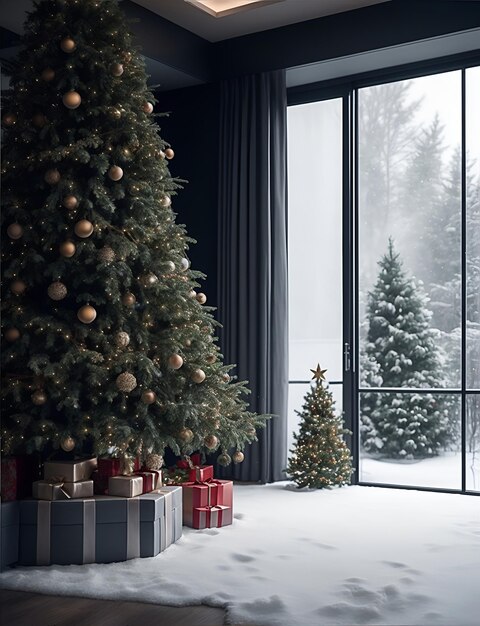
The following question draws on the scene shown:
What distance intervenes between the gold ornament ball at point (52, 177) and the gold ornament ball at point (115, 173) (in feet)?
0.86

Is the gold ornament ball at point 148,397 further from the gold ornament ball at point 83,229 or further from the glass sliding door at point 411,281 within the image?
the glass sliding door at point 411,281

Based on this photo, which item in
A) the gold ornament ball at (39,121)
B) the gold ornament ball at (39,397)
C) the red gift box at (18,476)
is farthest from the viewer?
the gold ornament ball at (39,121)

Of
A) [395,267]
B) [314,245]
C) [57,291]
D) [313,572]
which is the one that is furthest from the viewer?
[314,245]

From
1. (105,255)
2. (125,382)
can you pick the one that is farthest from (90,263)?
(125,382)

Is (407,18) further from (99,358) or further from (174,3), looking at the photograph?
(99,358)

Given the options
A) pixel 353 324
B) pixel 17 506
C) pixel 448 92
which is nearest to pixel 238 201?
pixel 353 324

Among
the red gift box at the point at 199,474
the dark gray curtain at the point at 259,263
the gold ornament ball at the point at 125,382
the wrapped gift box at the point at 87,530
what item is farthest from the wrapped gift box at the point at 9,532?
the dark gray curtain at the point at 259,263

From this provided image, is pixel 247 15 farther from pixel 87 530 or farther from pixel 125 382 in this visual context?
pixel 87 530

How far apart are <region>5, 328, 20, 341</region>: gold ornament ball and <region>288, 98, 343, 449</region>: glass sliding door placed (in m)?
2.82

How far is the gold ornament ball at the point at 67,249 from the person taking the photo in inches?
156

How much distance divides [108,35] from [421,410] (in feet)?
11.3

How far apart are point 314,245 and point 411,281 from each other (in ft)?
2.65

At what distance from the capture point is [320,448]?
567 centimetres

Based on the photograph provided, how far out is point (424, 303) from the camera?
6.01 m
